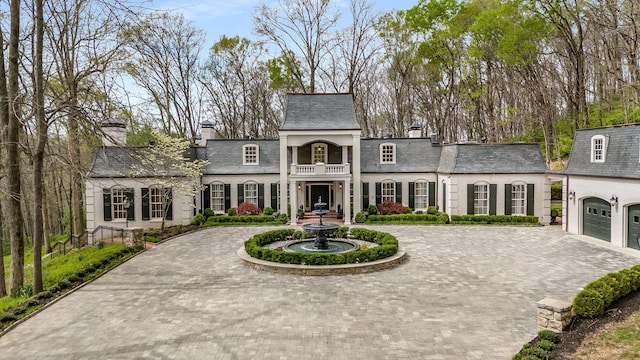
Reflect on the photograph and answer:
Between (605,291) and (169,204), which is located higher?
(169,204)

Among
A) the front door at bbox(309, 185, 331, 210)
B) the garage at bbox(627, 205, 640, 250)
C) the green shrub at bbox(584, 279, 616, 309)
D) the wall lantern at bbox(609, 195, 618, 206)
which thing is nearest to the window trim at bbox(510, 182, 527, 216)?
the wall lantern at bbox(609, 195, 618, 206)

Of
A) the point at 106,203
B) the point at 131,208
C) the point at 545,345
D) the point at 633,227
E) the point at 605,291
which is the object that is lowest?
the point at 545,345

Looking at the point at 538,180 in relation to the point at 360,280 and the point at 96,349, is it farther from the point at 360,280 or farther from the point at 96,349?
the point at 96,349

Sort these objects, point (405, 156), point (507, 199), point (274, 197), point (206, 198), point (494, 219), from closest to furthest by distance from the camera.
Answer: point (494, 219) < point (507, 199) < point (206, 198) < point (274, 197) < point (405, 156)

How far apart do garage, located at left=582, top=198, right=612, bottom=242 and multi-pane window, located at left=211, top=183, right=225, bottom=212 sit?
21501 mm

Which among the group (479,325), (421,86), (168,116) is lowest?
(479,325)

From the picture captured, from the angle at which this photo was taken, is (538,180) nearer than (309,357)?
No

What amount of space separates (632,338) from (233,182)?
22559 millimetres

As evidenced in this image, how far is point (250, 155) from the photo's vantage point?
26953 mm

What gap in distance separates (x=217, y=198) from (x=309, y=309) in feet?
57.4

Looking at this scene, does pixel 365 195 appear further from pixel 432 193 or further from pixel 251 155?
pixel 251 155

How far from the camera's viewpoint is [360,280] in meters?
13.1

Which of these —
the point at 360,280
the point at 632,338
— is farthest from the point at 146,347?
the point at 632,338

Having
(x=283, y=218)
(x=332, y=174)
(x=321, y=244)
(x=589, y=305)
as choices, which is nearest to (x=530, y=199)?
(x=332, y=174)
